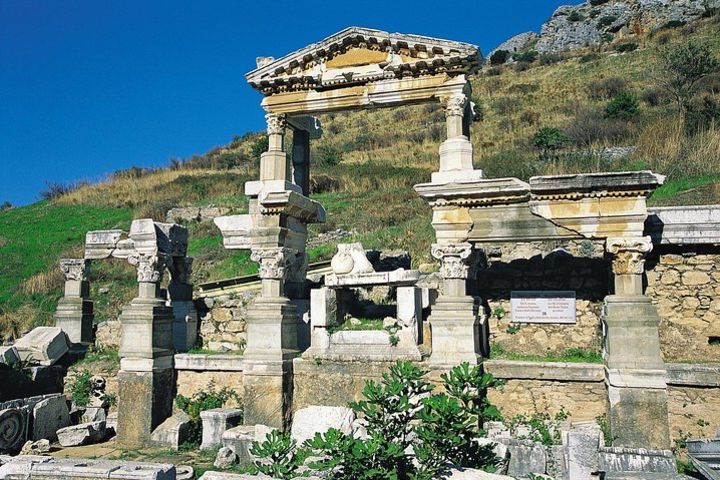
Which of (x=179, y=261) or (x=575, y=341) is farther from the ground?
(x=179, y=261)

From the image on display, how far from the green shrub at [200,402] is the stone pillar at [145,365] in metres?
0.39

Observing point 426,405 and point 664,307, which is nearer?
point 426,405

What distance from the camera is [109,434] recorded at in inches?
475

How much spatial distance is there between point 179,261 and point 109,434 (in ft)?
12.2

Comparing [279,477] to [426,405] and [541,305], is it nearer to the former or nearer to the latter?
[426,405]

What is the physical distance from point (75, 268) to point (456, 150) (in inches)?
355

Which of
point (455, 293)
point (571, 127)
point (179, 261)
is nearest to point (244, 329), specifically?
point (179, 261)

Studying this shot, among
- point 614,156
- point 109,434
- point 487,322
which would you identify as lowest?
point 109,434

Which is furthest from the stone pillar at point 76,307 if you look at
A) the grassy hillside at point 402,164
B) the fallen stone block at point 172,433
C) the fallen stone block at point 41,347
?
the fallen stone block at point 172,433

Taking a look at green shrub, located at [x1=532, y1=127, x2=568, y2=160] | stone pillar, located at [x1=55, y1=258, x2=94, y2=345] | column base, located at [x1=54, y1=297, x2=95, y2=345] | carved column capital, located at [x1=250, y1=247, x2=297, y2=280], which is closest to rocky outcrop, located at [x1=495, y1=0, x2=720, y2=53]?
green shrub, located at [x1=532, y1=127, x2=568, y2=160]

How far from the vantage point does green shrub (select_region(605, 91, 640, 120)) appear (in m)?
29.3

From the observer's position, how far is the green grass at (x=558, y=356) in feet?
34.8

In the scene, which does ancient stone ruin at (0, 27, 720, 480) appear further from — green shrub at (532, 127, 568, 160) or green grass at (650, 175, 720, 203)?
green shrub at (532, 127, 568, 160)

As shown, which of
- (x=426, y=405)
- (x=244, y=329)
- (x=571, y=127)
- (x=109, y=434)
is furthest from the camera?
(x=571, y=127)
